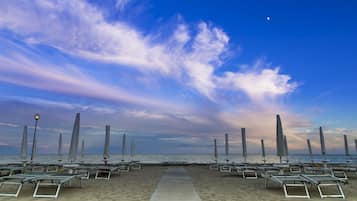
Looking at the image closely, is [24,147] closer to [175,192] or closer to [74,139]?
[74,139]

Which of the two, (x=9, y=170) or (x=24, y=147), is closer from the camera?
(x=9, y=170)

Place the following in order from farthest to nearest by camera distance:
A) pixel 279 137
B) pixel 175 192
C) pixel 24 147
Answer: pixel 24 147
pixel 279 137
pixel 175 192

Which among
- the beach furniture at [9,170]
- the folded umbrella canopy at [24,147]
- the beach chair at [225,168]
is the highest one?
the folded umbrella canopy at [24,147]

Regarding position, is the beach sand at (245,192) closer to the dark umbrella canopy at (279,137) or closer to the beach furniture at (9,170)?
the dark umbrella canopy at (279,137)

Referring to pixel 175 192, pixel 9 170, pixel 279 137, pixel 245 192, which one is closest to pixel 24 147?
pixel 9 170

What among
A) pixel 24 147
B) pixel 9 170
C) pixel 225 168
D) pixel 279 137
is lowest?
pixel 225 168

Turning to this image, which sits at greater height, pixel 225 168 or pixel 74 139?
pixel 74 139

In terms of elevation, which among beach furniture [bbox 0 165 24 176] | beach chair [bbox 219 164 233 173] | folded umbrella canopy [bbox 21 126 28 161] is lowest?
beach chair [bbox 219 164 233 173]

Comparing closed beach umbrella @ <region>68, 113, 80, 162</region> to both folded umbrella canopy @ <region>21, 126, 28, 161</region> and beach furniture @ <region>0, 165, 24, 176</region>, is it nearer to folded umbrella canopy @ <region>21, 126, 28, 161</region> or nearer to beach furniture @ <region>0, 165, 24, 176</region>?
beach furniture @ <region>0, 165, 24, 176</region>

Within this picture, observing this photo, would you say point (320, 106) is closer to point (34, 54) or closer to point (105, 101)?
point (105, 101)

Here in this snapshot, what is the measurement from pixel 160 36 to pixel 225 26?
3860 millimetres

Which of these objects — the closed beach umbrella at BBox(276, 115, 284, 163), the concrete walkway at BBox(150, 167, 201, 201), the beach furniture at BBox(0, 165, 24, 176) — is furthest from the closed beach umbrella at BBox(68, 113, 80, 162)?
the closed beach umbrella at BBox(276, 115, 284, 163)

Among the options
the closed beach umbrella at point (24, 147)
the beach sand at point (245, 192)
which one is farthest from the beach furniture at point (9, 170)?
the beach sand at point (245, 192)

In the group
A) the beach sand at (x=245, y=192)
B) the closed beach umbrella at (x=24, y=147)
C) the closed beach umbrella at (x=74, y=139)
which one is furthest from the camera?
the closed beach umbrella at (x=24, y=147)
